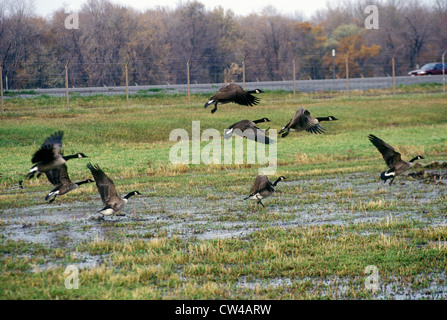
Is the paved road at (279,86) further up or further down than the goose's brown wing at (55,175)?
further up

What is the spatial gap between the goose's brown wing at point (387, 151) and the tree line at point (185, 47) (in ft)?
70.0

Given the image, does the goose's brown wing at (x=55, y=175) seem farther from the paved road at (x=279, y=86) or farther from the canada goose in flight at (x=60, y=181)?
the paved road at (x=279, y=86)

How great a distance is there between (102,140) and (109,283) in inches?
698

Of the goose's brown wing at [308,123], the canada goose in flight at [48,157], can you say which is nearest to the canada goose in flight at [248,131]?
the goose's brown wing at [308,123]

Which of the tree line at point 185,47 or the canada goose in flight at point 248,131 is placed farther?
the tree line at point 185,47

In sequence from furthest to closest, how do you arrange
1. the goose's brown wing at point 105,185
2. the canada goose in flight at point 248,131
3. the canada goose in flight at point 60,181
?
1. the canada goose in flight at point 60,181
2. the goose's brown wing at point 105,185
3. the canada goose in flight at point 248,131

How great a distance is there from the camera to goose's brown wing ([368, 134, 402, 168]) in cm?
1224

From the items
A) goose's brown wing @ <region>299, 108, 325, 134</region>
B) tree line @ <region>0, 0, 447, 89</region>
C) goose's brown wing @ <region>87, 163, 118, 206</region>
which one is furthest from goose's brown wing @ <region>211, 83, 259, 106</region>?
tree line @ <region>0, 0, 447, 89</region>

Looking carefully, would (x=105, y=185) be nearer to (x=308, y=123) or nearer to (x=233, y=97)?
(x=233, y=97)

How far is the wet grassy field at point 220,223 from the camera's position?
905 centimetres

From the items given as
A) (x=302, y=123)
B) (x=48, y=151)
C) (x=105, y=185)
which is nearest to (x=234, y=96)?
(x=302, y=123)

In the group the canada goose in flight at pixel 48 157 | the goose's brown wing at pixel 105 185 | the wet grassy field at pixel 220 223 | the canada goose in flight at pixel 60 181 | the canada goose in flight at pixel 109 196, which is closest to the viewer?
the wet grassy field at pixel 220 223

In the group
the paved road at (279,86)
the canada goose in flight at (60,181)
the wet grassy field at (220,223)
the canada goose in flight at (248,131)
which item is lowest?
the wet grassy field at (220,223)

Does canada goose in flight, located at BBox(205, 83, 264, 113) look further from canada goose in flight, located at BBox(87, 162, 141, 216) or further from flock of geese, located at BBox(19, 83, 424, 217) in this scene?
canada goose in flight, located at BBox(87, 162, 141, 216)
